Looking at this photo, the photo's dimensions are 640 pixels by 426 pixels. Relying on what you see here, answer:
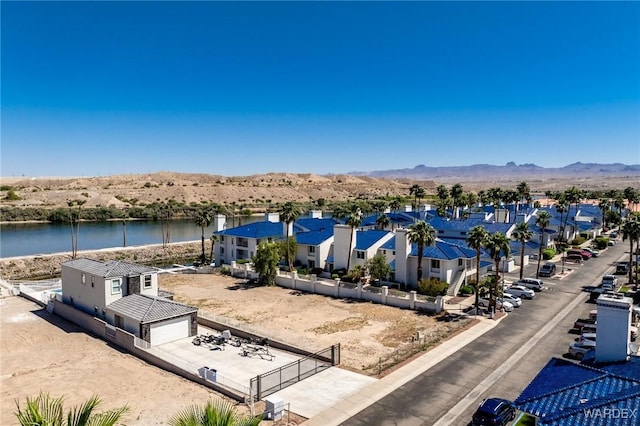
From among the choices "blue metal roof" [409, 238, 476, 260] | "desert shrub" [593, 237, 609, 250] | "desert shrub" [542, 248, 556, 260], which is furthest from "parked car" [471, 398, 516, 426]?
"desert shrub" [593, 237, 609, 250]

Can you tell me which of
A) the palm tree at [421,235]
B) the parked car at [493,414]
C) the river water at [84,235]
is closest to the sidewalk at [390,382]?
the parked car at [493,414]

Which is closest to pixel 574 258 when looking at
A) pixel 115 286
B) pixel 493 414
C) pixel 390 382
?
pixel 390 382

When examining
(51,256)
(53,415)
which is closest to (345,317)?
(53,415)

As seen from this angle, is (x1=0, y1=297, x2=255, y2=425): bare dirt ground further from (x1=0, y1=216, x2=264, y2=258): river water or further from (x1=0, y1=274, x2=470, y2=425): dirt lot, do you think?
(x1=0, y1=216, x2=264, y2=258): river water

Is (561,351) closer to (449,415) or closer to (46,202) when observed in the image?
(449,415)

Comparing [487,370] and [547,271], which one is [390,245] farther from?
[487,370]

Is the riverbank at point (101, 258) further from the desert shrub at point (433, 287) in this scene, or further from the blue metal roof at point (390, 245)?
the desert shrub at point (433, 287)
